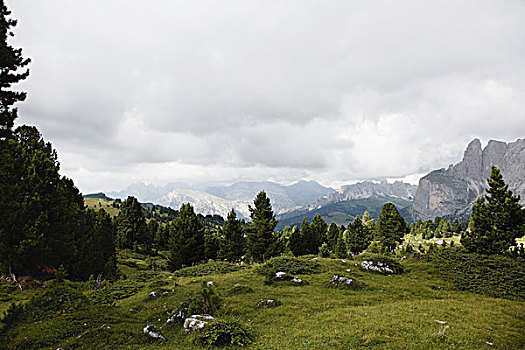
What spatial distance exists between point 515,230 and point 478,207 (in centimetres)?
584

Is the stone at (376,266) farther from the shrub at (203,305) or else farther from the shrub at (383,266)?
the shrub at (203,305)

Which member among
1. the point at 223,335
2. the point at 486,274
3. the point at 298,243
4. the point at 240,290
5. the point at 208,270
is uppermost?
the point at 223,335

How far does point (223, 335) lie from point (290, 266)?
70.4 ft

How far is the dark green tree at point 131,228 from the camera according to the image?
82.5 m

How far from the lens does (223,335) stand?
43.0 ft

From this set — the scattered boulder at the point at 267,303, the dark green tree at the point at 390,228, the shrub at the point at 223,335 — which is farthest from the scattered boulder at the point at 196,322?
the dark green tree at the point at 390,228

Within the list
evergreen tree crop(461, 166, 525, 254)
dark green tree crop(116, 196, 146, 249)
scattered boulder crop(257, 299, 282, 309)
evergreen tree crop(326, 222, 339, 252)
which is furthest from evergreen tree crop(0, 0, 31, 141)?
evergreen tree crop(326, 222, 339, 252)

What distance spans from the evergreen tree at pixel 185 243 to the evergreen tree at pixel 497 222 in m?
48.2

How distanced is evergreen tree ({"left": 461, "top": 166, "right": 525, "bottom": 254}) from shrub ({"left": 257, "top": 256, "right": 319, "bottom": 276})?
25.8m

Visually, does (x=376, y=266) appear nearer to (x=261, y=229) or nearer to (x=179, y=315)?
(x=261, y=229)

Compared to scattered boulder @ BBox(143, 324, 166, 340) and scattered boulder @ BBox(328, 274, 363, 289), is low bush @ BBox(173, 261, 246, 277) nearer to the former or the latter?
scattered boulder @ BBox(328, 274, 363, 289)

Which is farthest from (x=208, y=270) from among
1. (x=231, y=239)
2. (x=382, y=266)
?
(x=382, y=266)

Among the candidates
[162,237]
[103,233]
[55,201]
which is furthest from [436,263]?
[162,237]

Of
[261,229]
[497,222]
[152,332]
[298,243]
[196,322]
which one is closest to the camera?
[196,322]
